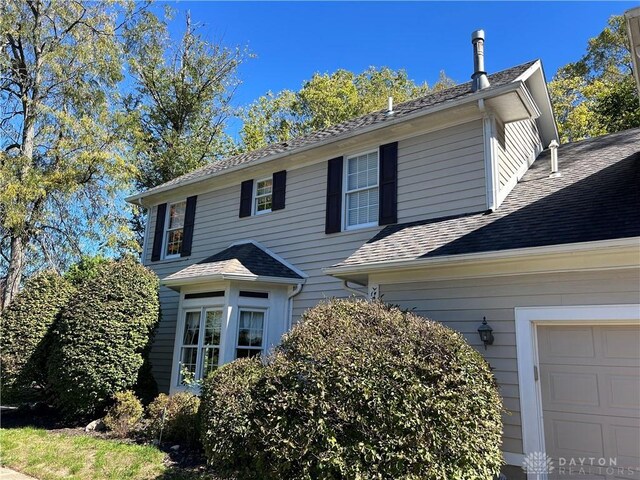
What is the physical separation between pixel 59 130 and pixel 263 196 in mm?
6277

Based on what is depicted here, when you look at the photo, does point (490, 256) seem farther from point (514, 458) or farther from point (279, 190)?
point (279, 190)

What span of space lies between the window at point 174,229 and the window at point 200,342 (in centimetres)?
336

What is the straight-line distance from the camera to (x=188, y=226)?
12.4 m

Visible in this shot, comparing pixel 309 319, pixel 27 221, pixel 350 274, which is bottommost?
pixel 309 319

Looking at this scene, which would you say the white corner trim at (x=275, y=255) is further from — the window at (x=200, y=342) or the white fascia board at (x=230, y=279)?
the window at (x=200, y=342)

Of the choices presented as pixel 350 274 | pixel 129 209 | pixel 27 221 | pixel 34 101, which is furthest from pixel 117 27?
pixel 350 274

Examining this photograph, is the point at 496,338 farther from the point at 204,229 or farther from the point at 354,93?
the point at 354,93

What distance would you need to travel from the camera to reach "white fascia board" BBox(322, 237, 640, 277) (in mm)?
4949

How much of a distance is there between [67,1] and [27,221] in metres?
6.47

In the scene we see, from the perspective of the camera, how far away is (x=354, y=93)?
82.4 feet

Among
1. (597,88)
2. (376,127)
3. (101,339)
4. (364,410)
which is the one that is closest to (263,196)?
(376,127)

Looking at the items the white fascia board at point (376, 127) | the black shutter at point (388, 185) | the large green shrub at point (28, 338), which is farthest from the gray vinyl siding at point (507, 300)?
the large green shrub at point (28, 338)

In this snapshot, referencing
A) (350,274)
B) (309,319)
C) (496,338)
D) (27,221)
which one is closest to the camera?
(309,319)

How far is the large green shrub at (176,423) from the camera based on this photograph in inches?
273
